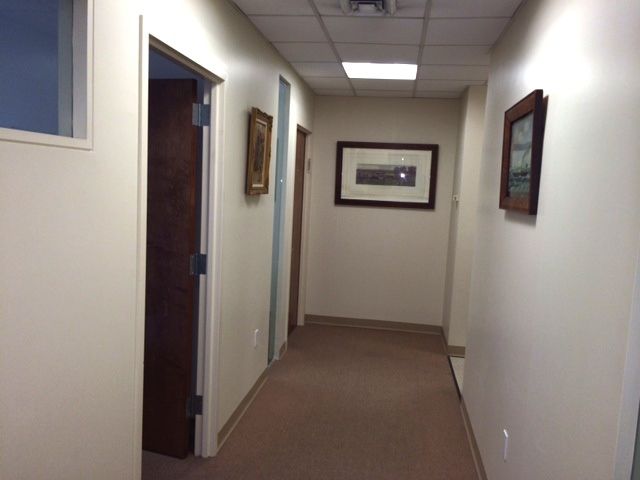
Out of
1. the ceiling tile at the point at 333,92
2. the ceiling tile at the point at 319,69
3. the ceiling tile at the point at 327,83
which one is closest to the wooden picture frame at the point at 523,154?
the ceiling tile at the point at 319,69

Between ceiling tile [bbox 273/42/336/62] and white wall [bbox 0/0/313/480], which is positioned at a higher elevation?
ceiling tile [bbox 273/42/336/62]

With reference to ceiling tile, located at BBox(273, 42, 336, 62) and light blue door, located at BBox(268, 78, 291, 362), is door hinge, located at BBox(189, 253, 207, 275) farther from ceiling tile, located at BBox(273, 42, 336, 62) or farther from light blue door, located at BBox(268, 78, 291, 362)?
ceiling tile, located at BBox(273, 42, 336, 62)

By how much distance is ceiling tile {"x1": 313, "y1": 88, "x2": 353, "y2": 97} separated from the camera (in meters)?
5.09

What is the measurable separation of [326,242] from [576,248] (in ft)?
13.4

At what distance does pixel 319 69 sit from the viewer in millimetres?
4152

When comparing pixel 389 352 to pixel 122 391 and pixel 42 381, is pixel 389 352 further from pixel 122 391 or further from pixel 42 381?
pixel 42 381

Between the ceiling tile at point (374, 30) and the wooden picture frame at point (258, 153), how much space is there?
2.15 feet

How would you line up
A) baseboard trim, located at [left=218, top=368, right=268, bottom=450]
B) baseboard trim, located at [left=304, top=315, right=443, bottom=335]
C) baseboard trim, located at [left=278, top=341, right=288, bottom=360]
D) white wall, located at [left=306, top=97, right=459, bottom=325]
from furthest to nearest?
baseboard trim, located at [left=304, top=315, right=443, bottom=335] < white wall, located at [left=306, top=97, right=459, bottom=325] < baseboard trim, located at [left=278, top=341, right=288, bottom=360] < baseboard trim, located at [left=218, top=368, right=268, bottom=450]

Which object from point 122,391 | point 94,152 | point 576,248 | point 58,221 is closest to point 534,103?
point 576,248

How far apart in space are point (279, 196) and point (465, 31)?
1868 mm

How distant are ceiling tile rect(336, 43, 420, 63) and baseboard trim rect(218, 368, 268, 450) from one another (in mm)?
2373

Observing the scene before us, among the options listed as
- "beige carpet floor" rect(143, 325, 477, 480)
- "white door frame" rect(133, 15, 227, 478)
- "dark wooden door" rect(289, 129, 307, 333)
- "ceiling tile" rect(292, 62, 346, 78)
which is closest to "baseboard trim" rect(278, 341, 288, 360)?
"beige carpet floor" rect(143, 325, 477, 480)

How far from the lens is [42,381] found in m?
1.43

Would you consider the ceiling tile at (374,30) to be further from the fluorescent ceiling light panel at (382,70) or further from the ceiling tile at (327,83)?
the ceiling tile at (327,83)
